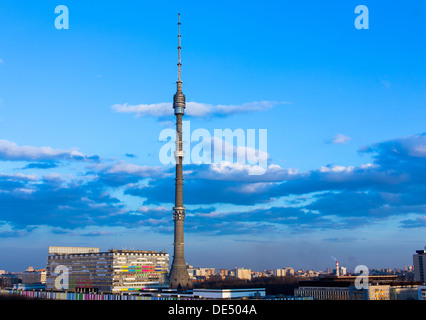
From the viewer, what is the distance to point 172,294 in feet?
602
